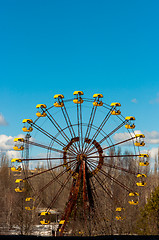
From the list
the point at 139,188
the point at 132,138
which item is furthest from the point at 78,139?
the point at 139,188

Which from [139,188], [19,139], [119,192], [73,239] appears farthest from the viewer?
[139,188]

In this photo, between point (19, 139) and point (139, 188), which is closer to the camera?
point (19, 139)

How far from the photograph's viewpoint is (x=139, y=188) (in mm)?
→ 40156

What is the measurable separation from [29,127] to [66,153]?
11.8 feet

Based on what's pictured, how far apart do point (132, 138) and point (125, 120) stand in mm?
1423

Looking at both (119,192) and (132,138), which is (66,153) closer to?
(132,138)

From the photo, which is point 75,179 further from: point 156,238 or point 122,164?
point 122,164

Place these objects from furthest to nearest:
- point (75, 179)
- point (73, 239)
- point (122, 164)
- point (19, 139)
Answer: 1. point (122, 164)
2. point (19, 139)
3. point (75, 179)
4. point (73, 239)

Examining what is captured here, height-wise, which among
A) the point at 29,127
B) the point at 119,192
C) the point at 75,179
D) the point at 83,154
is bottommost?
the point at 119,192

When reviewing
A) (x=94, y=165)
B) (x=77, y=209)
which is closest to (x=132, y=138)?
(x=94, y=165)

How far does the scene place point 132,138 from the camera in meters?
22.4

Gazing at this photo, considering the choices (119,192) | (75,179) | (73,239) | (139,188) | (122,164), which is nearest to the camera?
(73,239)

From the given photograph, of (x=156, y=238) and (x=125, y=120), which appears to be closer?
(x=156, y=238)

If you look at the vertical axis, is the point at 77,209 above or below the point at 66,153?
below
